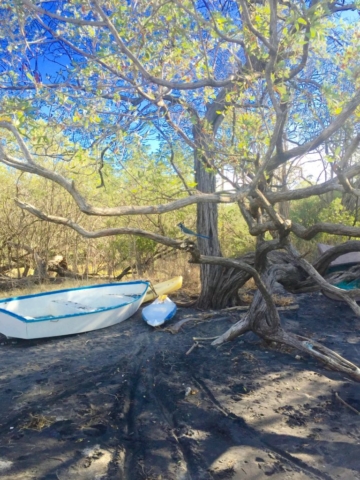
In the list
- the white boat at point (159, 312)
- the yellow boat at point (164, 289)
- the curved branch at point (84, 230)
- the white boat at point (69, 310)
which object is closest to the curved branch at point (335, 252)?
the curved branch at point (84, 230)

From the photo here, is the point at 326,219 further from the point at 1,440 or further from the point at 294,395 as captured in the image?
the point at 1,440

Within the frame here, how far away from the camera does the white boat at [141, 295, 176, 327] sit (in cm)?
702

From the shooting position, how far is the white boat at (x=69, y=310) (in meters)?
6.54

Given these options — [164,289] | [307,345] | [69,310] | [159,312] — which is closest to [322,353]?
[307,345]

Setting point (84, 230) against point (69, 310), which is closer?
point (84, 230)

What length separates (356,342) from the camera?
576 centimetres

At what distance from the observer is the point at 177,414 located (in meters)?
3.83

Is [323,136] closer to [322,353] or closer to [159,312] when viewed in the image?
[322,353]

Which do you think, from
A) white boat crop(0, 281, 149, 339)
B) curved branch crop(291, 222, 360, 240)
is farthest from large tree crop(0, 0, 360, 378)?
white boat crop(0, 281, 149, 339)

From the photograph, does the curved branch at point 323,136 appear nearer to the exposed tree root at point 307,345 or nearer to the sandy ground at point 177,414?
the exposed tree root at point 307,345

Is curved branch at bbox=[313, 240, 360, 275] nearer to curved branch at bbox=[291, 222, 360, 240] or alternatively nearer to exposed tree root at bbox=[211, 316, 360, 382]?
curved branch at bbox=[291, 222, 360, 240]

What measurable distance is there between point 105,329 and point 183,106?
389 cm

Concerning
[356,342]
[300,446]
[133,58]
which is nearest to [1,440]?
[300,446]

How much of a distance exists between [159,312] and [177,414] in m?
3.52
